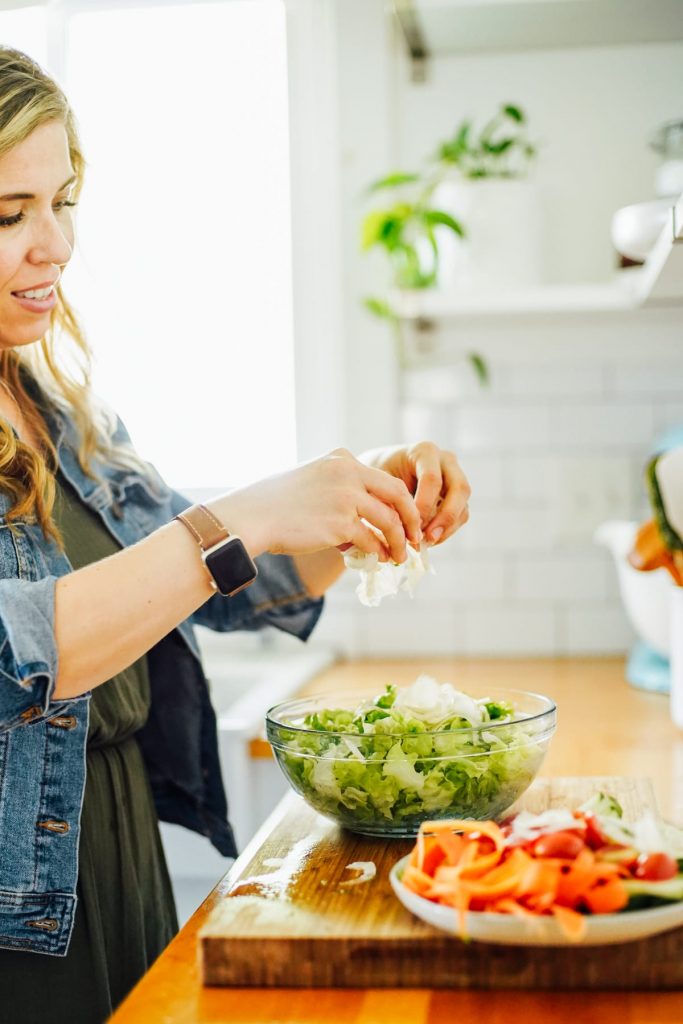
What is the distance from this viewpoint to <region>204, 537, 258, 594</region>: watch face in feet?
3.20

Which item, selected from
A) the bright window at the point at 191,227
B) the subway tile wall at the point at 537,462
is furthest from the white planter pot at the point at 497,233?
the bright window at the point at 191,227

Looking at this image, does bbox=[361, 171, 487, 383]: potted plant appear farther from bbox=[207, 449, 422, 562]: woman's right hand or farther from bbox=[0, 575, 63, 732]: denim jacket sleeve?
bbox=[0, 575, 63, 732]: denim jacket sleeve

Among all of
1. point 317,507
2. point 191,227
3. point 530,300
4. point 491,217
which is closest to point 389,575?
point 317,507

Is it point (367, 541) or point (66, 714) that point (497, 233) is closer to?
point (367, 541)

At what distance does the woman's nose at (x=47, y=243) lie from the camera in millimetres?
1168

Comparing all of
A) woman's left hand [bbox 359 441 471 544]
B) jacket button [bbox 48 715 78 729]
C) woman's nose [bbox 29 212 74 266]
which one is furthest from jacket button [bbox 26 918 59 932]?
woman's nose [bbox 29 212 74 266]

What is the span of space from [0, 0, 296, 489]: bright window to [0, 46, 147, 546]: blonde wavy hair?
0.96 metres

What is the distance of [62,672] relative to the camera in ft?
3.10

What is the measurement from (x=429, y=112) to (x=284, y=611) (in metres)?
1.28

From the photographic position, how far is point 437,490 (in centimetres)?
117

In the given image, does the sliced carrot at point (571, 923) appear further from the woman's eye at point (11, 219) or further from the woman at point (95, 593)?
the woman's eye at point (11, 219)

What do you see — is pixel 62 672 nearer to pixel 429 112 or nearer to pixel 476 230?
pixel 476 230

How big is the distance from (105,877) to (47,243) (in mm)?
685

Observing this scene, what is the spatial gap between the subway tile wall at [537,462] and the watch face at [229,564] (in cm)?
132
